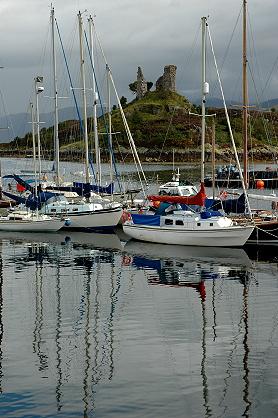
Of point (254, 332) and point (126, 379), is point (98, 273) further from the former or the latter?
point (126, 379)

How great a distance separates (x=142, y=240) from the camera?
144 ft

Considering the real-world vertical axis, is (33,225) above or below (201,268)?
above

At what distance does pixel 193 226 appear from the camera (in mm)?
40969

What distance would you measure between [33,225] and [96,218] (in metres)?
4.79

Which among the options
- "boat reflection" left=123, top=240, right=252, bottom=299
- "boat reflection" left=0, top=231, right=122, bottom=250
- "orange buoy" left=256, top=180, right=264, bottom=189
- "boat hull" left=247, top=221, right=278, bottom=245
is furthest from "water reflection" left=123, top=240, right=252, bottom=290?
"orange buoy" left=256, top=180, right=264, bottom=189

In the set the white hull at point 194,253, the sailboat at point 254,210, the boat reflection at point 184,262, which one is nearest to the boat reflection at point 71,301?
the boat reflection at point 184,262

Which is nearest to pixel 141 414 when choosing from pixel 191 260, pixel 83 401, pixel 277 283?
pixel 83 401

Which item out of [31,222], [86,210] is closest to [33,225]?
[31,222]

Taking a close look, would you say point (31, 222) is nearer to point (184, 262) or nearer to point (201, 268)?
point (184, 262)

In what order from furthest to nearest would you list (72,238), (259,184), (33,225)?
1. (259,184)
2. (33,225)
3. (72,238)

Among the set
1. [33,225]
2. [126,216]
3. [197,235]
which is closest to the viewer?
[197,235]

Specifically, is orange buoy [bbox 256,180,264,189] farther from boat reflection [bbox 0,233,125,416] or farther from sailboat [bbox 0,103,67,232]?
boat reflection [bbox 0,233,125,416]

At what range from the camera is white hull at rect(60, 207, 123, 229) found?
48.1 meters

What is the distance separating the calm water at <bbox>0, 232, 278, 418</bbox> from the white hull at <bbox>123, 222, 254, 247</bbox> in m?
1.74
